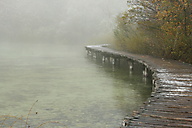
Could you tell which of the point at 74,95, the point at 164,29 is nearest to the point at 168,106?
the point at 74,95

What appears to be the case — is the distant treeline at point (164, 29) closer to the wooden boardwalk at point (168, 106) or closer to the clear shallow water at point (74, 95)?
the clear shallow water at point (74, 95)

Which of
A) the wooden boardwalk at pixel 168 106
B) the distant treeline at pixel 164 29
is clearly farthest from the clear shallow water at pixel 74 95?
the distant treeline at pixel 164 29

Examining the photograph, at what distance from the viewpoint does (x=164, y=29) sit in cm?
1372

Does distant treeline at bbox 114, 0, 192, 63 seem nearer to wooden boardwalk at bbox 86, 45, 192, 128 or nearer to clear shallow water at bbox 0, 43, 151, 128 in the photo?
clear shallow water at bbox 0, 43, 151, 128

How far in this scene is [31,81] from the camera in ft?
43.5

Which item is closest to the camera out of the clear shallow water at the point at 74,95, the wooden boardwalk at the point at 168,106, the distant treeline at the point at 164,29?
the wooden boardwalk at the point at 168,106

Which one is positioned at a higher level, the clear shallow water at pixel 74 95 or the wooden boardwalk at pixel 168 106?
the wooden boardwalk at pixel 168 106

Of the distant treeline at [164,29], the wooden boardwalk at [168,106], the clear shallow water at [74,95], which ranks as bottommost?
the clear shallow water at [74,95]

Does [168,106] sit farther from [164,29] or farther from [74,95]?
[164,29]

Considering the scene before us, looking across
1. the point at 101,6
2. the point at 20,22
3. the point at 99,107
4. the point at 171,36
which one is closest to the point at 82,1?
the point at 101,6

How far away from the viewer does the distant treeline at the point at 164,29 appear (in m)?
13.2

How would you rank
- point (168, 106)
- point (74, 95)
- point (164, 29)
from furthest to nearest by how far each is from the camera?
point (164, 29) < point (74, 95) < point (168, 106)

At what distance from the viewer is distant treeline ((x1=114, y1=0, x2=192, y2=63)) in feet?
43.4

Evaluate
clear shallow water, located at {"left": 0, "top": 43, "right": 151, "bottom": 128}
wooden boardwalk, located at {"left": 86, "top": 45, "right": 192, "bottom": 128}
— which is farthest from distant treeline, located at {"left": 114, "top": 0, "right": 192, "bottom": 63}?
wooden boardwalk, located at {"left": 86, "top": 45, "right": 192, "bottom": 128}
